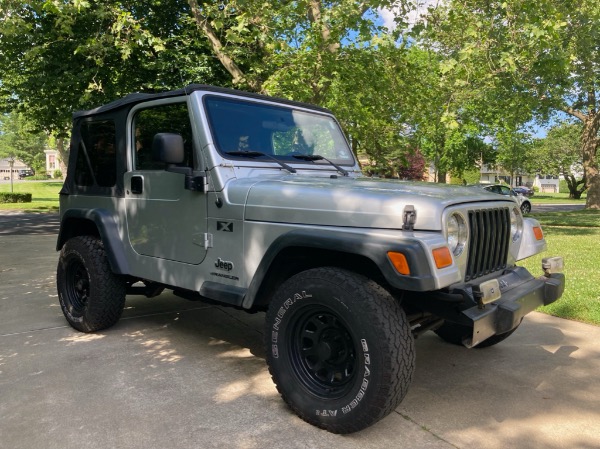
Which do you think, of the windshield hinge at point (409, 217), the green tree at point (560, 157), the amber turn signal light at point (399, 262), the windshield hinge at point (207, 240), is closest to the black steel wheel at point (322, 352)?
the amber turn signal light at point (399, 262)

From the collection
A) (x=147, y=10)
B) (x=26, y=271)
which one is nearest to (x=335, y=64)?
(x=147, y=10)

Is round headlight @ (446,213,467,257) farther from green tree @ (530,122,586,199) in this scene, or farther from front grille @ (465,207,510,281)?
green tree @ (530,122,586,199)

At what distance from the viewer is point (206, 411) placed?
3.04 m

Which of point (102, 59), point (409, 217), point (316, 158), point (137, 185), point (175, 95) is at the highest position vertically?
point (102, 59)

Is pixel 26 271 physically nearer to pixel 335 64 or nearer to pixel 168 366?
pixel 168 366

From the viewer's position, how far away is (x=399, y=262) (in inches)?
97.6

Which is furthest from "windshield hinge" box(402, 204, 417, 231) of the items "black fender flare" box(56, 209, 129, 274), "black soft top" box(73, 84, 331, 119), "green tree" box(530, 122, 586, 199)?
"green tree" box(530, 122, 586, 199)

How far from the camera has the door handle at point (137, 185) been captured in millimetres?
3956

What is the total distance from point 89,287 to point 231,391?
185cm

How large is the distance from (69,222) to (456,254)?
3.73 metres

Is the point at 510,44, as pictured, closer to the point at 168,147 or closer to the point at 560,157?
the point at 168,147

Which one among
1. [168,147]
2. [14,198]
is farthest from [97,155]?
[14,198]

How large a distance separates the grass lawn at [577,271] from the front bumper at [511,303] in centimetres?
216

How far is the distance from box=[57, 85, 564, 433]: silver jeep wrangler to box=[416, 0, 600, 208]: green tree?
527 cm
